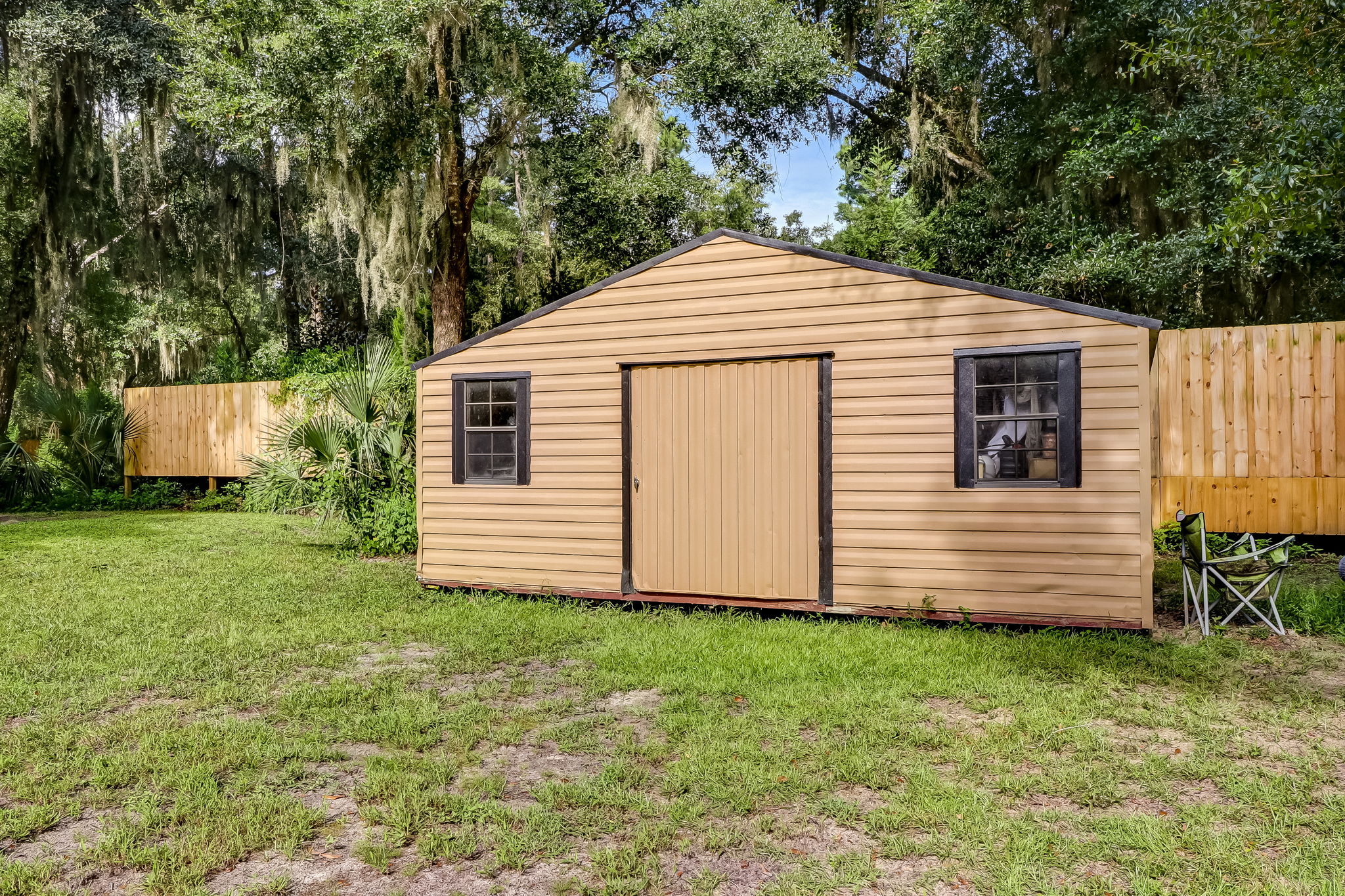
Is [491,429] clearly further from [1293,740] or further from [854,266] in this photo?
[1293,740]

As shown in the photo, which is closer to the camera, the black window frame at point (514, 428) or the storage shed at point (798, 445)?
the storage shed at point (798, 445)

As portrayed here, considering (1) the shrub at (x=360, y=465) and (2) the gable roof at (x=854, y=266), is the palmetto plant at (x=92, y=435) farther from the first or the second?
(2) the gable roof at (x=854, y=266)

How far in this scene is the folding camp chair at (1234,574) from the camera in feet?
18.1

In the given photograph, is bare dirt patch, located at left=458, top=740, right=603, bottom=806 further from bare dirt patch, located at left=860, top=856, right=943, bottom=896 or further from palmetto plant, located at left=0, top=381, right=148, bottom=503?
palmetto plant, located at left=0, top=381, right=148, bottom=503

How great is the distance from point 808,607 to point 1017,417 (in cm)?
192

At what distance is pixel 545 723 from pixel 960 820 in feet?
6.19

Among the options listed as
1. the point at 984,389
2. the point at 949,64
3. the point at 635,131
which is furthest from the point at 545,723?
the point at 949,64

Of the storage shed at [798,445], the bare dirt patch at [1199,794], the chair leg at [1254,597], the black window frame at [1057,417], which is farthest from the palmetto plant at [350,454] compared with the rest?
the bare dirt patch at [1199,794]

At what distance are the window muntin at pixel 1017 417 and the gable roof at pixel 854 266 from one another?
1.17ft

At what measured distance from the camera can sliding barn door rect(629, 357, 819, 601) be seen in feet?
20.3

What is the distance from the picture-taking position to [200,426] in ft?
46.3

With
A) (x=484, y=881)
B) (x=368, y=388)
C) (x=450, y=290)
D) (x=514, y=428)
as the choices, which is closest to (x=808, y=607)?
(x=514, y=428)

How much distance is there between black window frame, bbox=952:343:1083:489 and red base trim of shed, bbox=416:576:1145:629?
0.85 m

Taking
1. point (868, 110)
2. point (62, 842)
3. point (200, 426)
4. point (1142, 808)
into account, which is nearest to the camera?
point (62, 842)
